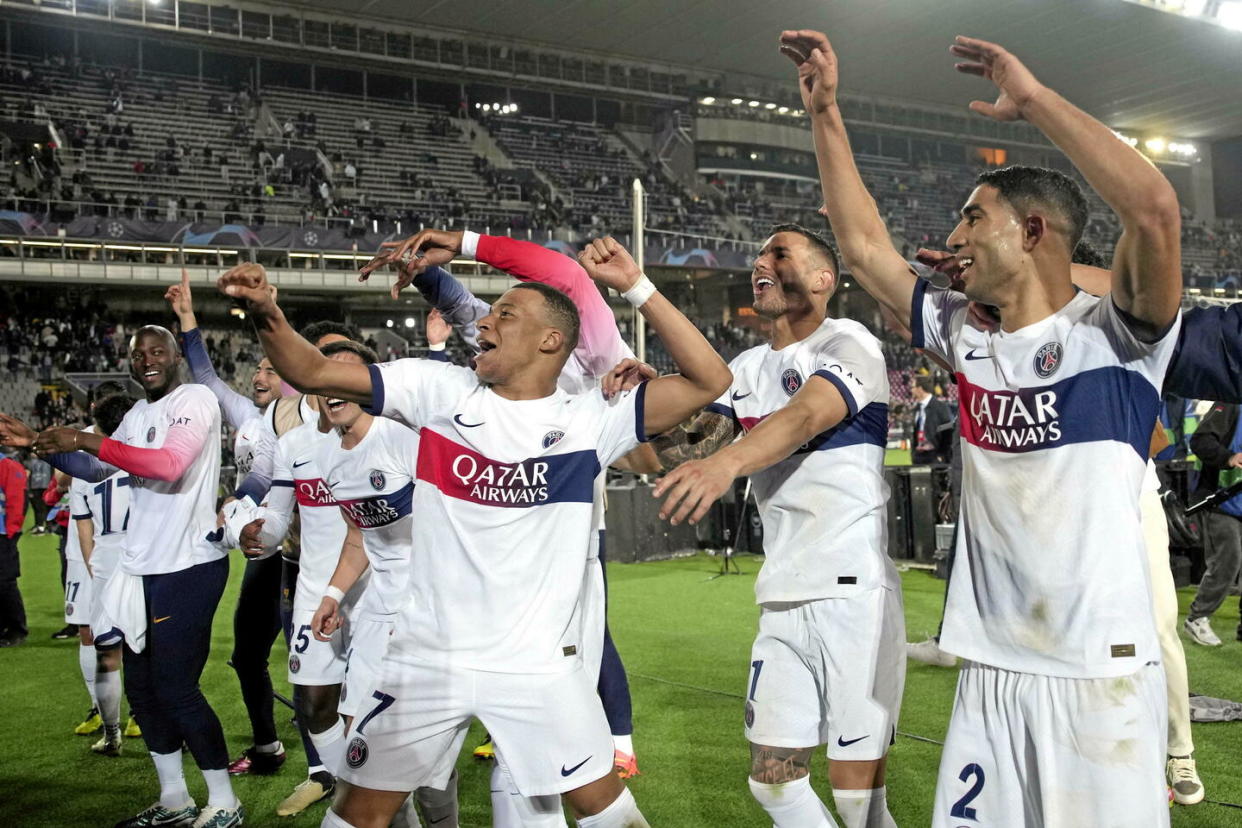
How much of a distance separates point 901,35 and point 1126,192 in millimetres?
43893

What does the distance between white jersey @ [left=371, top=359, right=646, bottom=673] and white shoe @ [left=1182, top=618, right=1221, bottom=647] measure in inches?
265

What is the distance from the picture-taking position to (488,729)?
3123 mm

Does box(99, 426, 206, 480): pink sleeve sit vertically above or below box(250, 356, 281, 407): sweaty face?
below

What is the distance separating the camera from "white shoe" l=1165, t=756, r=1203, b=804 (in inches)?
189

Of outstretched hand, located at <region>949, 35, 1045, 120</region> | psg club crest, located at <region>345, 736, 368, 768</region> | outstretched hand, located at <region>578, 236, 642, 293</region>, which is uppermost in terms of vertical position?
outstretched hand, located at <region>949, 35, 1045, 120</region>

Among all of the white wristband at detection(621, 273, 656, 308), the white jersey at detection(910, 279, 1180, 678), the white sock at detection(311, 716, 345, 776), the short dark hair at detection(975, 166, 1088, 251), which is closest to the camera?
the white jersey at detection(910, 279, 1180, 678)

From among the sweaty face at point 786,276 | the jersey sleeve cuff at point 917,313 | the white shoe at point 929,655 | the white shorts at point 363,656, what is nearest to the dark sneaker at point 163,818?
the white shorts at point 363,656

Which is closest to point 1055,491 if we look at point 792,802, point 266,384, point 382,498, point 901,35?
point 792,802

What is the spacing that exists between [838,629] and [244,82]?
140 feet

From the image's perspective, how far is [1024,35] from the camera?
41.6 metres

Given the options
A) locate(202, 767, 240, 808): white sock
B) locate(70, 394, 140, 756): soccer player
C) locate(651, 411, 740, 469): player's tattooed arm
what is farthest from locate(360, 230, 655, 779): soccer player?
locate(70, 394, 140, 756): soccer player

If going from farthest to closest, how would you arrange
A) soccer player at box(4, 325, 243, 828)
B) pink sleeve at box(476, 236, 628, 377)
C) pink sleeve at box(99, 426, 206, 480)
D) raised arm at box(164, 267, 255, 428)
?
raised arm at box(164, 267, 255, 428), soccer player at box(4, 325, 243, 828), pink sleeve at box(99, 426, 206, 480), pink sleeve at box(476, 236, 628, 377)

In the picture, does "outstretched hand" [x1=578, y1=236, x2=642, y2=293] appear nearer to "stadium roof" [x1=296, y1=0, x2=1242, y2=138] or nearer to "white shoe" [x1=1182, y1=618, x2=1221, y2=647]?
"white shoe" [x1=1182, y1=618, x2=1221, y2=647]

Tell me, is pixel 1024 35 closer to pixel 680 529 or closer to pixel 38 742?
pixel 680 529
